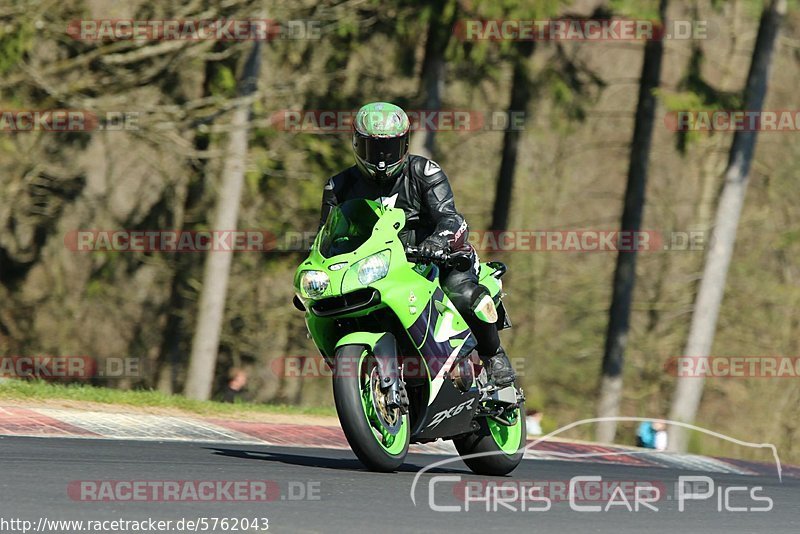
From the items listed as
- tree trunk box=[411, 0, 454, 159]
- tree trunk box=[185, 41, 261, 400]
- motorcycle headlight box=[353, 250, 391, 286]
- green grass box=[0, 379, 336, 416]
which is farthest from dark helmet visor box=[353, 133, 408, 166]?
tree trunk box=[411, 0, 454, 159]

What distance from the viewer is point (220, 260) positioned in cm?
2280

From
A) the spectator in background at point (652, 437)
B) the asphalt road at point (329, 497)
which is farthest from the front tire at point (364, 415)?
the spectator in background at point (652, 437)

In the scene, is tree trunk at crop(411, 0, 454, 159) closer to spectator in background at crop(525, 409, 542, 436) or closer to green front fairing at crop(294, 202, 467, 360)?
spectator in background at crop(525, 409, 542, 436)

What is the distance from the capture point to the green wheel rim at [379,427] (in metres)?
7.88

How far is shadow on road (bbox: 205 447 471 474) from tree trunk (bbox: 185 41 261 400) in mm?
12728

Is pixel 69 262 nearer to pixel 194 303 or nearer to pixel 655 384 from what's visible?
pixel 194 303

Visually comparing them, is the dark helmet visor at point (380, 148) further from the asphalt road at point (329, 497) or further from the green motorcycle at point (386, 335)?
the asphalt road at point (329, 497)

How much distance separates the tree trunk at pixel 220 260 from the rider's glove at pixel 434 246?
1418cm

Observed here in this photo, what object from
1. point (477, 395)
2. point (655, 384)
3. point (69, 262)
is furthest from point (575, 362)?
point (477, 395)

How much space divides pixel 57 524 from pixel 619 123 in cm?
3170

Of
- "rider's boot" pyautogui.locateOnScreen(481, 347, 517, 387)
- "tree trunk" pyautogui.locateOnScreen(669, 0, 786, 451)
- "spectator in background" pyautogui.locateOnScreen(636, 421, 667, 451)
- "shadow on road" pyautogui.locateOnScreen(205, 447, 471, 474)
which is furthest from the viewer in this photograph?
"tree trunk" pyautogui.locateOnScreen(669, 0, 786, 451)

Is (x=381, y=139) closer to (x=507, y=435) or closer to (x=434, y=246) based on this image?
(x=434, y=246)

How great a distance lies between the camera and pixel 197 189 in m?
26.6

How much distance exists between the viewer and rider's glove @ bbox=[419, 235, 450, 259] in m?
8.18
